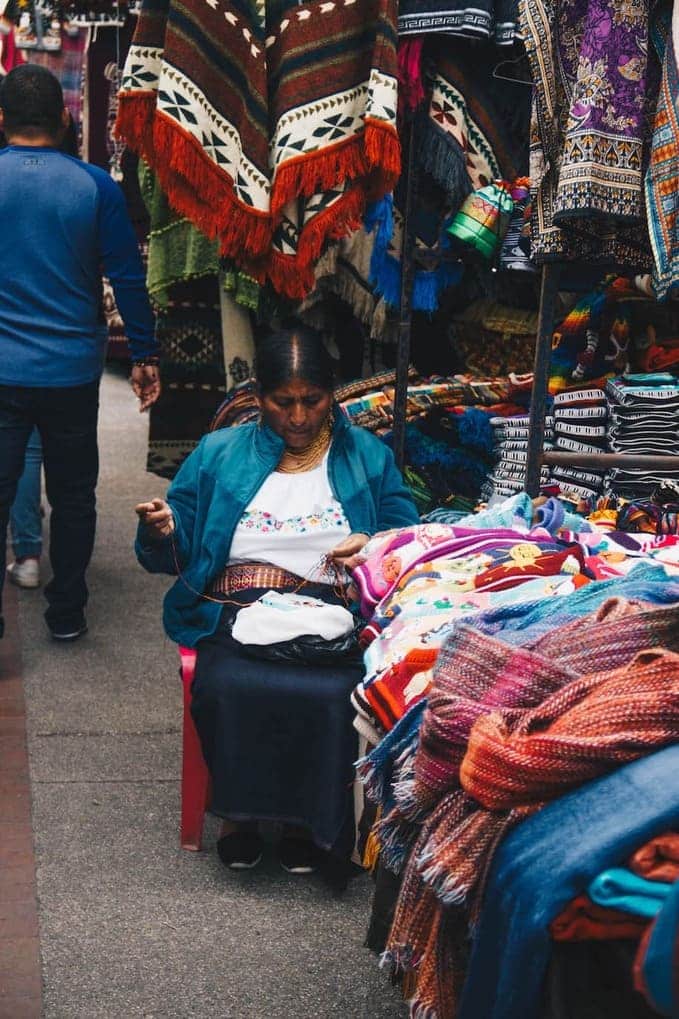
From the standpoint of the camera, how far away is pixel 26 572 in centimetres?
589

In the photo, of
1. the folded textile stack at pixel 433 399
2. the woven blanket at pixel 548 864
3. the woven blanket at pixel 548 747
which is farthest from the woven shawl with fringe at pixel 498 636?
the folded textile stack at pixel 433 399

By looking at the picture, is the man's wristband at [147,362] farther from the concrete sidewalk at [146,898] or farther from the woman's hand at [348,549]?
the woman's hand at [348,549]

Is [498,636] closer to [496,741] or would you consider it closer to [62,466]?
[496,741]

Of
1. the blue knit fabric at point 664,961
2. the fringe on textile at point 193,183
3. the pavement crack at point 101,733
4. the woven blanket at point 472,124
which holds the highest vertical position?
the woven blanket at point 472,124

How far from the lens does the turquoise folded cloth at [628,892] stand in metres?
1.68

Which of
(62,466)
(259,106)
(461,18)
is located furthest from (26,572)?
(461,18)

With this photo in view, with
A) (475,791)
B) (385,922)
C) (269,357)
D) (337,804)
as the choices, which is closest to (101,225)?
Result: (269,357)

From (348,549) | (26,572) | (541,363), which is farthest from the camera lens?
(26,572)

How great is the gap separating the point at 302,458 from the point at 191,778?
3.13ft

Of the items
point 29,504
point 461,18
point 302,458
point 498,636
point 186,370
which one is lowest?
point 29,504

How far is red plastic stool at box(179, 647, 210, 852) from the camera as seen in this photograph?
358cm

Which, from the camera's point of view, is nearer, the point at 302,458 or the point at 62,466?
the point at 302,458

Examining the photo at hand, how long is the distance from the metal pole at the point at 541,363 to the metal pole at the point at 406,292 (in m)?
0.71

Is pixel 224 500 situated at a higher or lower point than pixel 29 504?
higher
